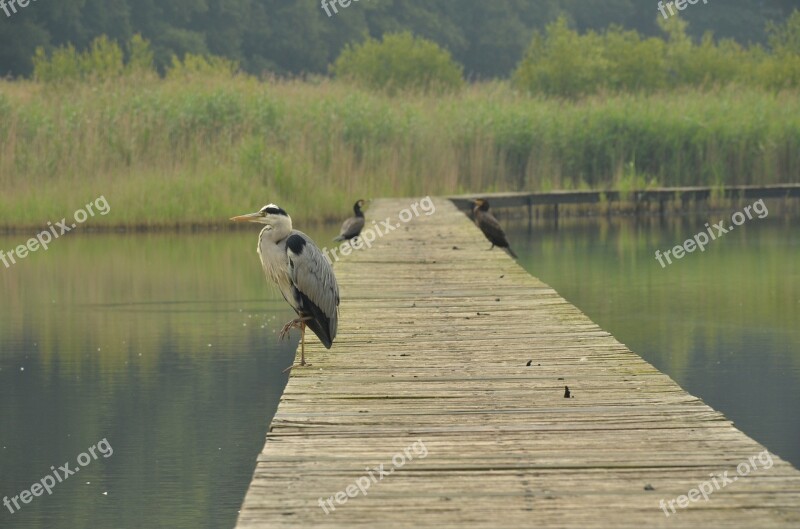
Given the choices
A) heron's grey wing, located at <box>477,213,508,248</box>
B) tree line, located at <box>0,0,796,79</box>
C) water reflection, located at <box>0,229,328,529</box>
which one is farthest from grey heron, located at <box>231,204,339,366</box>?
tree line, located at <box>0,0,796,79</box>

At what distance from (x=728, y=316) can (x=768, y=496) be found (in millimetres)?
10440

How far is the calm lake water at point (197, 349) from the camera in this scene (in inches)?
353

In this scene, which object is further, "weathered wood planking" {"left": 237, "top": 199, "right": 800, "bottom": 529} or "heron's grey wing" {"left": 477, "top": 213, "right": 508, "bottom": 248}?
"heron's grey wing" {"left": 477, "top": 213, "right": 508, "bottom": 248}

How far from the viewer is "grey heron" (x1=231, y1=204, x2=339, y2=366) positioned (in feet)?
27.8

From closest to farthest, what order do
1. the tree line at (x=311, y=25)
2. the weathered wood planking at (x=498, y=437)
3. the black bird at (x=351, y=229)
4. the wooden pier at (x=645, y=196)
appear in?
1. the weathered wood planking at (x=498, y=437)
2. the black bird at (x=351, y=229)
3. the wooden pier at (x=645, y=196)
4. the tree line at (x=311, y=25)

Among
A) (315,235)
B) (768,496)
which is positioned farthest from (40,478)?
(315,235)

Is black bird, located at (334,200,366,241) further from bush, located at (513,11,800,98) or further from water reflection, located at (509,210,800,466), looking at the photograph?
bush, located at (513,11,800,98)

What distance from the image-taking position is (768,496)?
532 cm

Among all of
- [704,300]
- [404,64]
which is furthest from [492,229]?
[404,64]

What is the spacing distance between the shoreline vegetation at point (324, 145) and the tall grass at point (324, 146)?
3cm

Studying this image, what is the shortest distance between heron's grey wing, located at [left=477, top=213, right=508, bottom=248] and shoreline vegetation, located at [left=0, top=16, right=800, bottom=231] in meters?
8.91

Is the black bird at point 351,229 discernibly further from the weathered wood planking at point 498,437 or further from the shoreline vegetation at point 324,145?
the weathered wood planking at point 498,437

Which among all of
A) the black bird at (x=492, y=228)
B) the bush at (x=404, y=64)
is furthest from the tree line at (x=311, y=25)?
the black bird at (x=492, y=228)

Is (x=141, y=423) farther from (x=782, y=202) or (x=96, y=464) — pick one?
(x=782, y=202)
